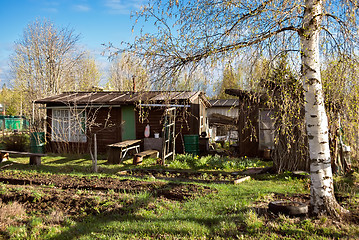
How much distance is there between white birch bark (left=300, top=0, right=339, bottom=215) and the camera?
5023 millimetres

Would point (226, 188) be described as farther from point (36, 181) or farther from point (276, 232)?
point (36, 181)

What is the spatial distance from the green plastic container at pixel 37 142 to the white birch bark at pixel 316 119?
557 inches

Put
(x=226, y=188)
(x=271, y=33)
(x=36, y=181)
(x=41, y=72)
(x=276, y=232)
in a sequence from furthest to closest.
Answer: (x=41, y=72)
(x=36, y=181)
(x=226, y=188)
(x=271, y=33)
(x=276, y=232)

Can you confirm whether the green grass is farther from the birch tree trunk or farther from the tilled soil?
the birch tree trunk

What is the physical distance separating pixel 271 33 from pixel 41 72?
2549cm

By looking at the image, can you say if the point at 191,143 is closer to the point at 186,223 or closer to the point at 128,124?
the point at 128,124

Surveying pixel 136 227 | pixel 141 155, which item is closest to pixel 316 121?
pixel 136 227

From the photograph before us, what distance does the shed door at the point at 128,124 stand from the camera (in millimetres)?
15773

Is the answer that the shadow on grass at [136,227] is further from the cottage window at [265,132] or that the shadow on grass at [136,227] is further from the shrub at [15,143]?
the shrub at [15,143]

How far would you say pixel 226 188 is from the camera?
7.46 meters

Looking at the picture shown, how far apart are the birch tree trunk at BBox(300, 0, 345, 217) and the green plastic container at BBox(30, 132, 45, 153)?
14.2m

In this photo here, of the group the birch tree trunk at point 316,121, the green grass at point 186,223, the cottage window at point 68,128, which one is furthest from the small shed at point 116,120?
the birch tree trunk at point 316,121

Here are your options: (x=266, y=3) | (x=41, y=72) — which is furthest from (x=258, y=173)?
(x=41, y=72)

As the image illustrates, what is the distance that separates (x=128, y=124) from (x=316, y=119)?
38.7 feet
